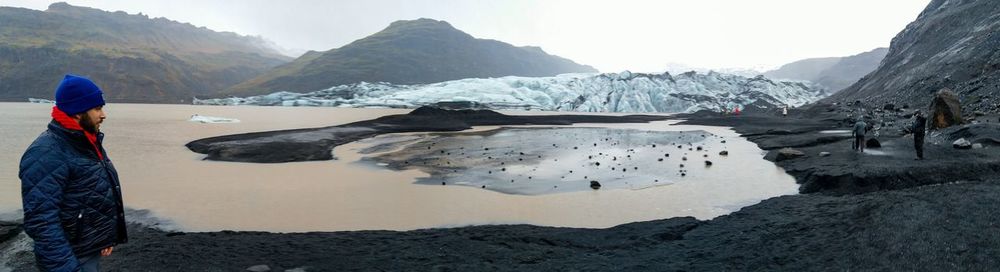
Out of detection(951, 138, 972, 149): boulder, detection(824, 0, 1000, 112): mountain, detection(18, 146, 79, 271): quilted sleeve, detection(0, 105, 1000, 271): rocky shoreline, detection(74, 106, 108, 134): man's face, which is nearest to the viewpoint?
detection(18, 146, 79, 271): quilted sleeve

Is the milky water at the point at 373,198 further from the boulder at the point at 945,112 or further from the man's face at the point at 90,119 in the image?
the man's face at the point at 90,119

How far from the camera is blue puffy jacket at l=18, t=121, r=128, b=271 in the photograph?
4246 millimetres

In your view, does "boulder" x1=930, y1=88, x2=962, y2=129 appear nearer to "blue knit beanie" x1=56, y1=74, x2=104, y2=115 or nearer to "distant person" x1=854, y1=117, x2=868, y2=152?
"distant person" x1=854, y1=117, x2=868, y2=152

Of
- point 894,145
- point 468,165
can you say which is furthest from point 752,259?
point 894,145

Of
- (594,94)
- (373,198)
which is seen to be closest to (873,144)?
(373,198)

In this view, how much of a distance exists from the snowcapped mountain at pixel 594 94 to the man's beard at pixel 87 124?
116 metres

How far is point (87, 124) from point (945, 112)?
112 feet

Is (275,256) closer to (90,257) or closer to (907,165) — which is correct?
(90,257)

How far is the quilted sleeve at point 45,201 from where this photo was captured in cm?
420

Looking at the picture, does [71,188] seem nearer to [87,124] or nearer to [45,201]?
[45,201]

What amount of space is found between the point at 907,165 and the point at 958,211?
8926 mm

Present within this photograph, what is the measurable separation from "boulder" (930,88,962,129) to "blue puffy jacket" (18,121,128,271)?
3350cm

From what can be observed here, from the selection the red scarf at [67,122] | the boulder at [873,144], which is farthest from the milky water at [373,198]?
the red scarf at [67,122]

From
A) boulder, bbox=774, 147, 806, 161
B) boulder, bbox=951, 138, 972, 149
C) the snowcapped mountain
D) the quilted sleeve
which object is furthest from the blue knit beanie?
the snowcapped mountain
